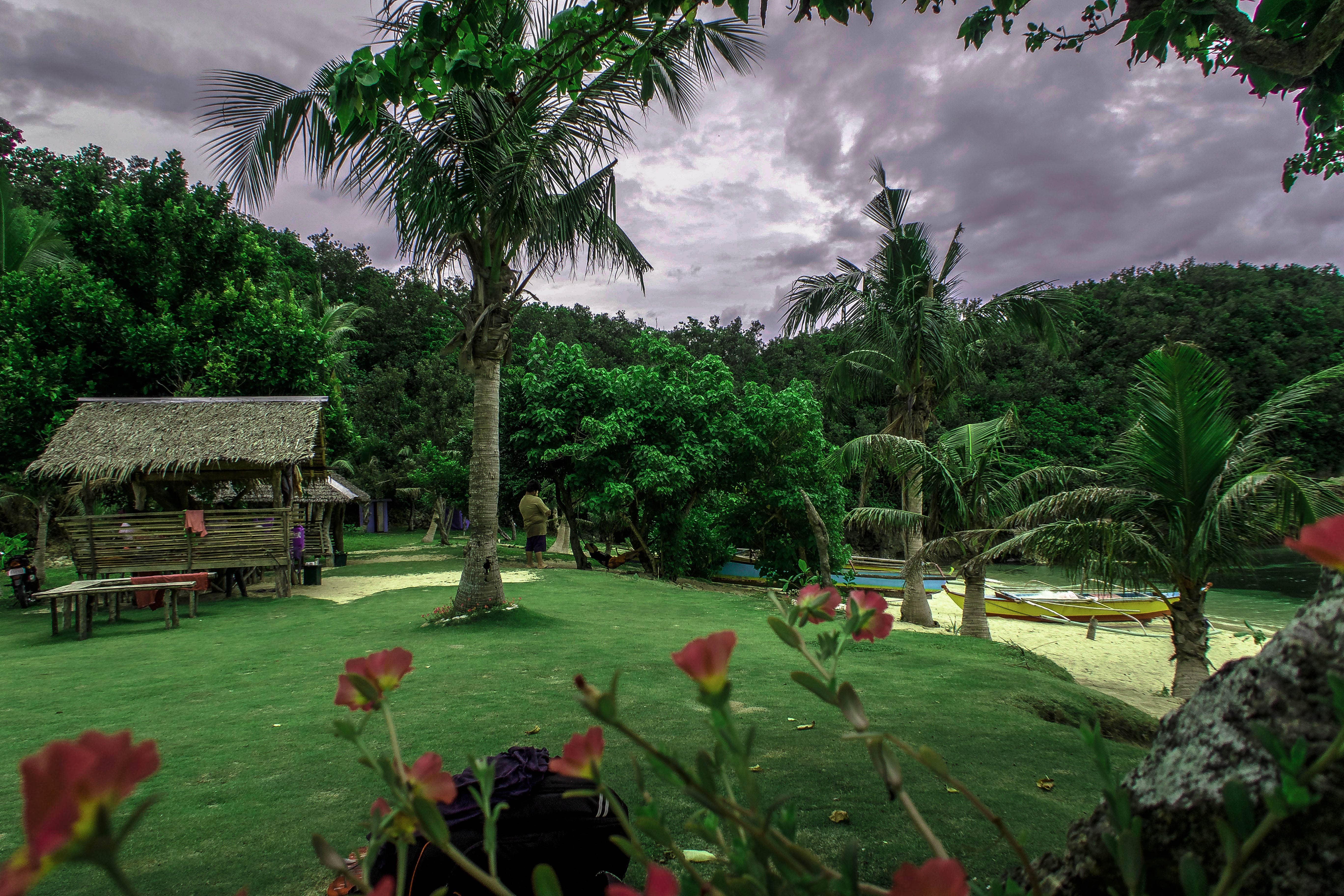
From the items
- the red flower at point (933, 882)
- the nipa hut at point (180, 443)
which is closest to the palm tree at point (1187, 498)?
the red flower at point (933, 882)

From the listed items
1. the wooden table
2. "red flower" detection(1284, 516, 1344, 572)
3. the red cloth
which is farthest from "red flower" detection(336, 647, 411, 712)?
the red cloth

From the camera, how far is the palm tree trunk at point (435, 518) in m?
26.6

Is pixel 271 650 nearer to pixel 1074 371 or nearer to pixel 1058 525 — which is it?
pixel 1058 525

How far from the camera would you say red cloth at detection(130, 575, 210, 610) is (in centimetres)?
1009

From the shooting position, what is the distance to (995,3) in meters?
3.88

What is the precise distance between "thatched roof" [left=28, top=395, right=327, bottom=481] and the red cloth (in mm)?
1271

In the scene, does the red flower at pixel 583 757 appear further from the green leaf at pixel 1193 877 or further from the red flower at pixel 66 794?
the green leaf at pixel 1193 877

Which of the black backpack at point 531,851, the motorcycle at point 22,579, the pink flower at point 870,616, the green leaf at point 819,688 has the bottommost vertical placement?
the motorcycle at point 22,579

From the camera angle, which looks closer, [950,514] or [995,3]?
[995,3]

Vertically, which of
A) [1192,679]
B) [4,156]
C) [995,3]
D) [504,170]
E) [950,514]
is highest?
[4,156]

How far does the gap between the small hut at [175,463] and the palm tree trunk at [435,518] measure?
40.1 ft

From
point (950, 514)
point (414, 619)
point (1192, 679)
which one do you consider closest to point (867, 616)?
point (1192, 679)

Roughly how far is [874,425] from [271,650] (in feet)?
90.0

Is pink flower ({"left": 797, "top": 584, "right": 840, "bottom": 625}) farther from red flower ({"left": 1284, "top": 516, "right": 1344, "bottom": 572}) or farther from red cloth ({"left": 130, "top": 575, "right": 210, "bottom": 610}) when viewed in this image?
red cloth ({"left": 130, "top": 575, "right": 210, "bottom": 610})
